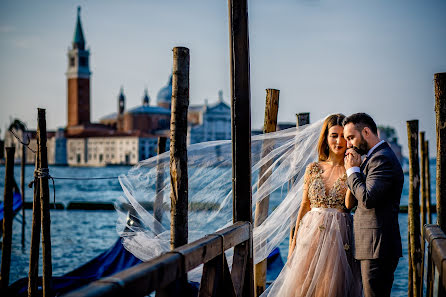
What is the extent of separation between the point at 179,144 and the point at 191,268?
0.78m

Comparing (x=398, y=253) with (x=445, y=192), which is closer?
(x=398, y=253)

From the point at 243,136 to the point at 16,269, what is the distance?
9114 millimetres

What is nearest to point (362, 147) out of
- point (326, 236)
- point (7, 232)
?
point (326, 236)

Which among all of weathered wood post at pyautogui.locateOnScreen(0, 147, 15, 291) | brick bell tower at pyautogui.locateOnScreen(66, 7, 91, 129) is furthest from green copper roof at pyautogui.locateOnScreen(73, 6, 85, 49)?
weathered wood post at pyautogui.locateOnScreen(0, 147, 15, 291)

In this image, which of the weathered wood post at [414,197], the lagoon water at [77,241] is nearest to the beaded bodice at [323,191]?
the weathered wood post at [414,197]

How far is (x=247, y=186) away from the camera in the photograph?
8.81 feet

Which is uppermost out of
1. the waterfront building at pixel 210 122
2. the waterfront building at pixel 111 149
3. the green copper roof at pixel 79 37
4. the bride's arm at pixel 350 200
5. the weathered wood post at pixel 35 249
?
the green copper roof at pixel 79 37

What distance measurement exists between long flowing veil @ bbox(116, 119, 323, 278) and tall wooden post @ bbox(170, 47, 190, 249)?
18.6 inches

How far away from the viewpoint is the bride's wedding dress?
106 inches

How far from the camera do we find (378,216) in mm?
2297

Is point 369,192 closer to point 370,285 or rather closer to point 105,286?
point 370,285

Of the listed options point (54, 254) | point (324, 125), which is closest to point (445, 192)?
point (324, 125)

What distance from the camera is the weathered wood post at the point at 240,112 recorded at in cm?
268

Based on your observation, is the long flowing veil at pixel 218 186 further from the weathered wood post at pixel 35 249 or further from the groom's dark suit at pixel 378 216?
the weathered wood post at pixel 35 249
